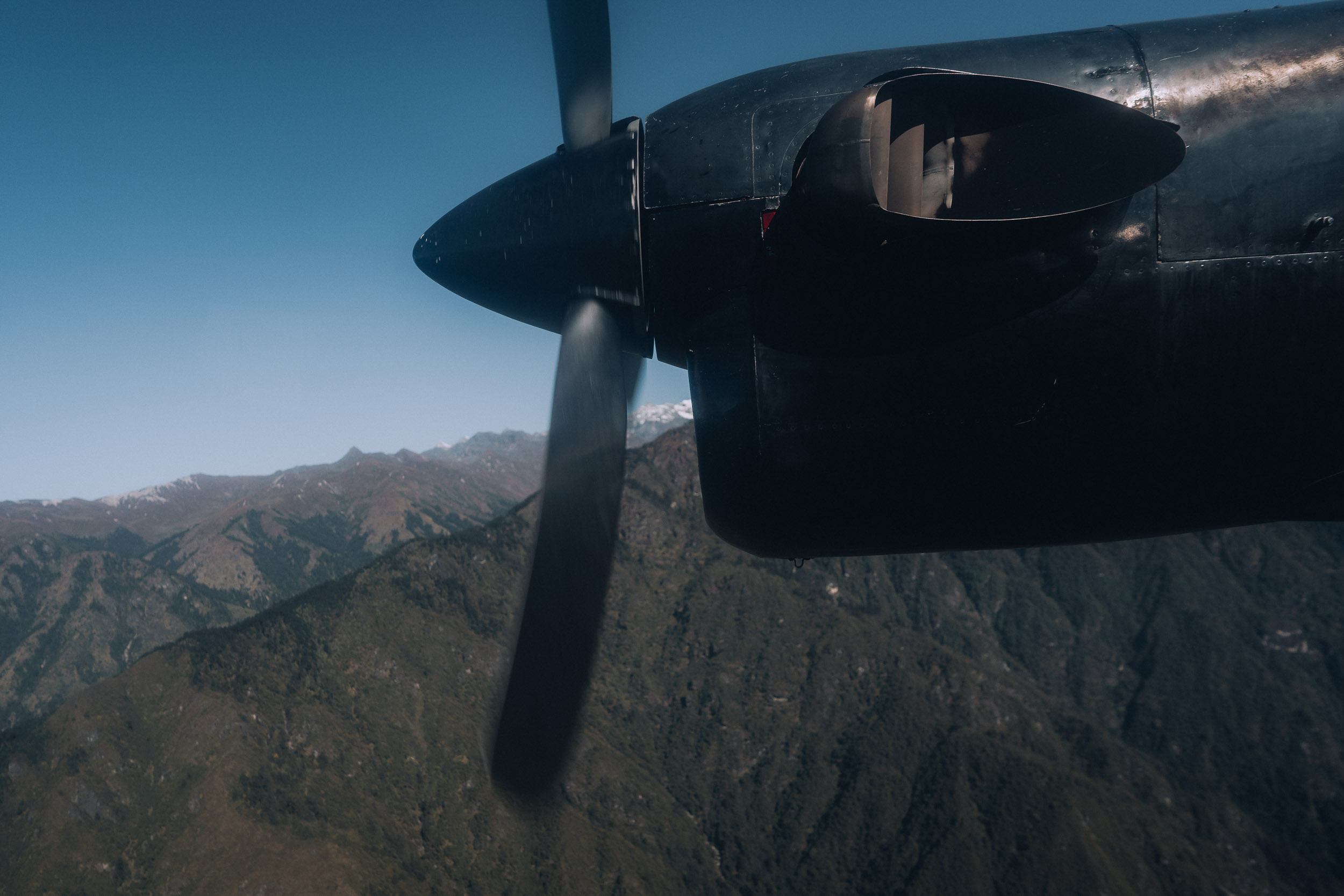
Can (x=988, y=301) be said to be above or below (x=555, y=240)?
below

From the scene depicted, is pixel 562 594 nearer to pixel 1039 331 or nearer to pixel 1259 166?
pixel 1039 331

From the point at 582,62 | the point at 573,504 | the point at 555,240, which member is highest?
the point at 582,62

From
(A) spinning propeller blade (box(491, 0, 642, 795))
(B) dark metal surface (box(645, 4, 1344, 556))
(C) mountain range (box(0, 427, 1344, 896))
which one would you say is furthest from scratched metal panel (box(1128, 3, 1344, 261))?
(C) mountain range (box(0, 427, 1344, 896))

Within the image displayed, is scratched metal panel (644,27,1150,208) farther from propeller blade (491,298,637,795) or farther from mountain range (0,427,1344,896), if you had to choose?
mountain range (0,427,1344,896)

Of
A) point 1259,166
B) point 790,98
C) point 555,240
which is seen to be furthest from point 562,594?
point 1259,166

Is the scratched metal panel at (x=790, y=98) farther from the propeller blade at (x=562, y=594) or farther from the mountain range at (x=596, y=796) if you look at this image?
the mountain range at (x=596, y=796)

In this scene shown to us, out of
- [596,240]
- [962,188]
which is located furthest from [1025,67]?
[596,240]
